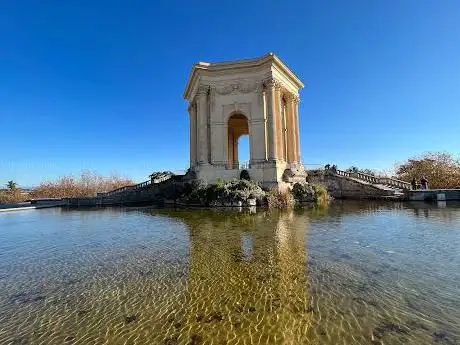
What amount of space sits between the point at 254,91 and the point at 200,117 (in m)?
5.41

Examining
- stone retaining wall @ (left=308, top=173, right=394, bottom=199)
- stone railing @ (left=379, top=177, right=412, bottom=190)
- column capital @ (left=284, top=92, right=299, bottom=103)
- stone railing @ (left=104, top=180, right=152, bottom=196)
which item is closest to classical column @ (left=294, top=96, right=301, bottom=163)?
column capital @ (left=284, top=92, right=299, bottom=103)

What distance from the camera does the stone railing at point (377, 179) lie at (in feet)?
83.6

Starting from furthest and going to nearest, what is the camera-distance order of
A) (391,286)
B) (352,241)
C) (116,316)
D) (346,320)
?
(352,241), (391,286), (116,316), (346,320)

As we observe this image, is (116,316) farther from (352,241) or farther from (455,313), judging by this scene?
(352,241)

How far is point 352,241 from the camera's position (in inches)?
328

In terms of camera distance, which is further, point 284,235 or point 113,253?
point 284,235

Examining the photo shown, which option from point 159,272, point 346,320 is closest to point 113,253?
point 159,272

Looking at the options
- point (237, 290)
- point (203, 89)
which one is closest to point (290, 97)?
point (203, 89)

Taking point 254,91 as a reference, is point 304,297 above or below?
below

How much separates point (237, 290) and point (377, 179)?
26301mm

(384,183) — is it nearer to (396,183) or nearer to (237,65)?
(396,183)

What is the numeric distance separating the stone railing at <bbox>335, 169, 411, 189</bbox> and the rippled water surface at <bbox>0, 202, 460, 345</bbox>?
60.3 ft

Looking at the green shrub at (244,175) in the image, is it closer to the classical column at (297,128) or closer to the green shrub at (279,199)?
the green shrub at (279,199)

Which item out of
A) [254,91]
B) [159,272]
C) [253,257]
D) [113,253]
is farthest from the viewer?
[254,91]
